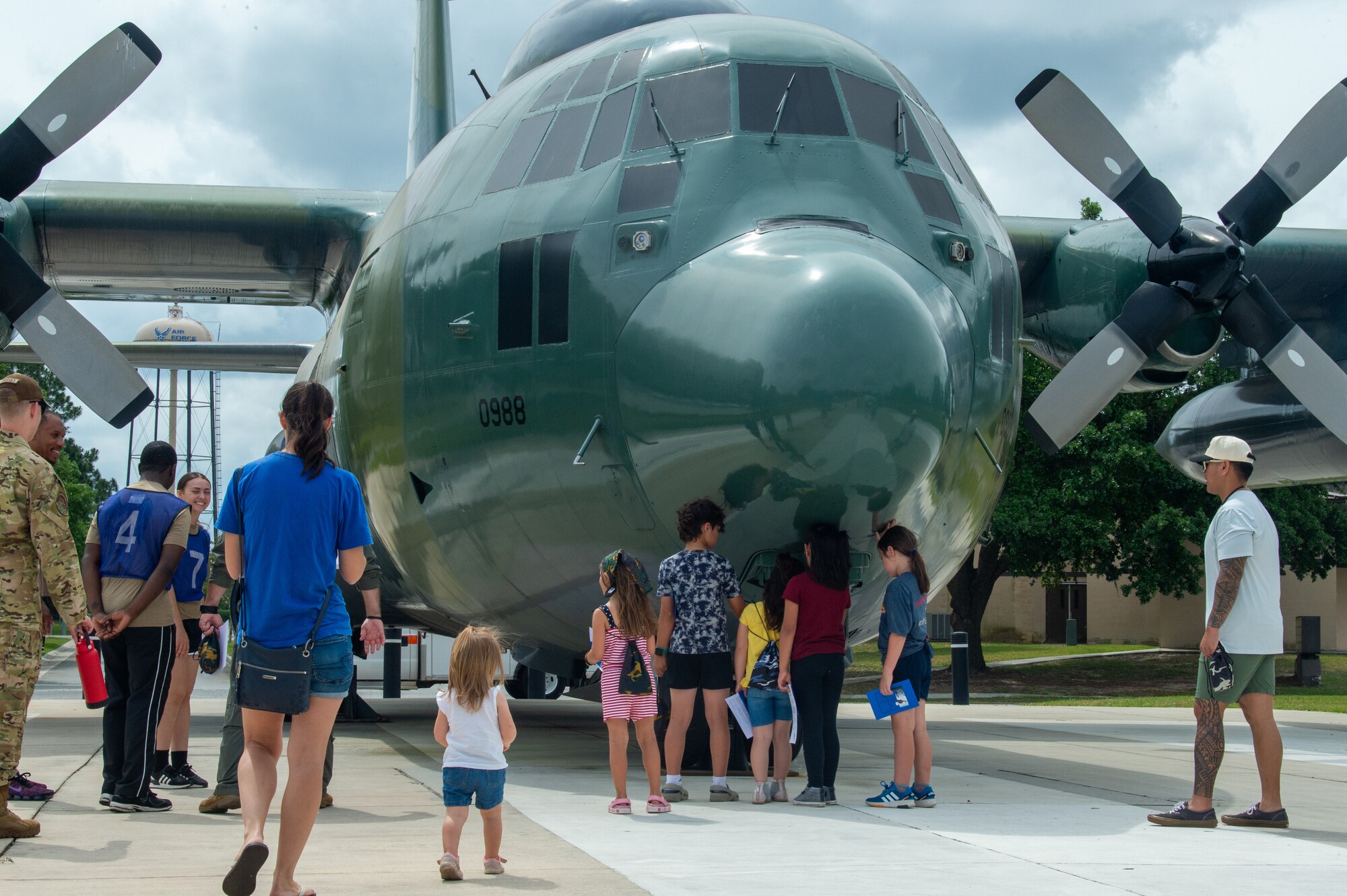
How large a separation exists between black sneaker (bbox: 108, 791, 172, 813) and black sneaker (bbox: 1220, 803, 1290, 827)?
16.5ft

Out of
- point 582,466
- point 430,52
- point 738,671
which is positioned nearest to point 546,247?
point 582,466

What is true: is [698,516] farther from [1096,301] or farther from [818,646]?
[1096,301]

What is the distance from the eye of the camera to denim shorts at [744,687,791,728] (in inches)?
264

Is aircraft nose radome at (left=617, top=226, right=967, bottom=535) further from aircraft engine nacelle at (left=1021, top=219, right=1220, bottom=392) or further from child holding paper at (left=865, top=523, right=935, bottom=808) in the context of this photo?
aircraft engine nacelle at (left=1021, top=219, right=1220, bottom=392)

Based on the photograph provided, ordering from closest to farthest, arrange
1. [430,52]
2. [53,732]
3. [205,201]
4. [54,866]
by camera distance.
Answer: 1. [54,866]
2. [53,732]
3. [205,201]
4. [430,52]

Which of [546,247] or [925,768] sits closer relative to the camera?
[925,768]

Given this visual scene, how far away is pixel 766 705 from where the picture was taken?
672 cm

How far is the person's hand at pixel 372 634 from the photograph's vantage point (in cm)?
459

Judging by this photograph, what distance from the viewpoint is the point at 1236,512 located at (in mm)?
6273

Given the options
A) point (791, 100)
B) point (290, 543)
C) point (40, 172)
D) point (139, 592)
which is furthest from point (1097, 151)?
point (40, 172)

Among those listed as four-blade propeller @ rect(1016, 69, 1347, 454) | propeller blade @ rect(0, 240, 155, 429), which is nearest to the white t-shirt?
four-blade propeller @ rect(1016, 69, 1347, 454)

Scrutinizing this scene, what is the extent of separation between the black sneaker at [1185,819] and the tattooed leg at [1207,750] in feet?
0.08

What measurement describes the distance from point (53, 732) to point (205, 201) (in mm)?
4775

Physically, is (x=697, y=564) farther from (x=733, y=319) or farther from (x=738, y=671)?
(x=733, y=319)
